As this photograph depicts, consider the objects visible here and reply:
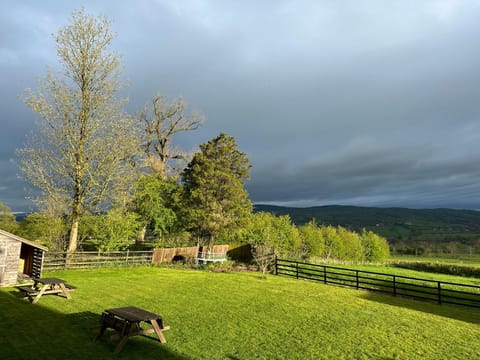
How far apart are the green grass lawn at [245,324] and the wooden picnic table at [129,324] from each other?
8.8 inches

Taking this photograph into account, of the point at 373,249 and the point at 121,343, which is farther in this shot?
A: the point at 373,249

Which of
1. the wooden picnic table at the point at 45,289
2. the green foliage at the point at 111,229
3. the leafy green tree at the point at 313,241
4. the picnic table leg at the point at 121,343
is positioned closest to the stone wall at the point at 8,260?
the wooden picnic table at the point at 45,289

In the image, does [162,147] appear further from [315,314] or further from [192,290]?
[315,314]

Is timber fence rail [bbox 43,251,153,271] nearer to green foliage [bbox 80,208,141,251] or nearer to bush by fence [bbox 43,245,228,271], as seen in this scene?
bush by fence [bbox 43,245,228,271]

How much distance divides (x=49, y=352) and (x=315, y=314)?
25.3 feet

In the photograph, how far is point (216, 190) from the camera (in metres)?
26.6

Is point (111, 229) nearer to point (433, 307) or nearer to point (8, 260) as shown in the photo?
point (8, 260)

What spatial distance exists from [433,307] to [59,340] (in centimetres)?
1388

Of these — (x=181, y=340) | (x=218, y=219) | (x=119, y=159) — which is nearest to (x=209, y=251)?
(x=218, y=219)

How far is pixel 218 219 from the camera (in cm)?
2603

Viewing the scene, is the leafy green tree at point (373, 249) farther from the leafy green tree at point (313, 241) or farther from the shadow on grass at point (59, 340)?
the shadow on grass at point (59, 340)

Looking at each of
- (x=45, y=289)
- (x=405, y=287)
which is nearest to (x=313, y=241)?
(x=405, y=287)

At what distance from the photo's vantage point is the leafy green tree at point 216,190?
85.1 feet

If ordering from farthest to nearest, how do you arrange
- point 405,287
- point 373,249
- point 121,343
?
1. point 373,249
2. point 405,287
3. point 121,343
